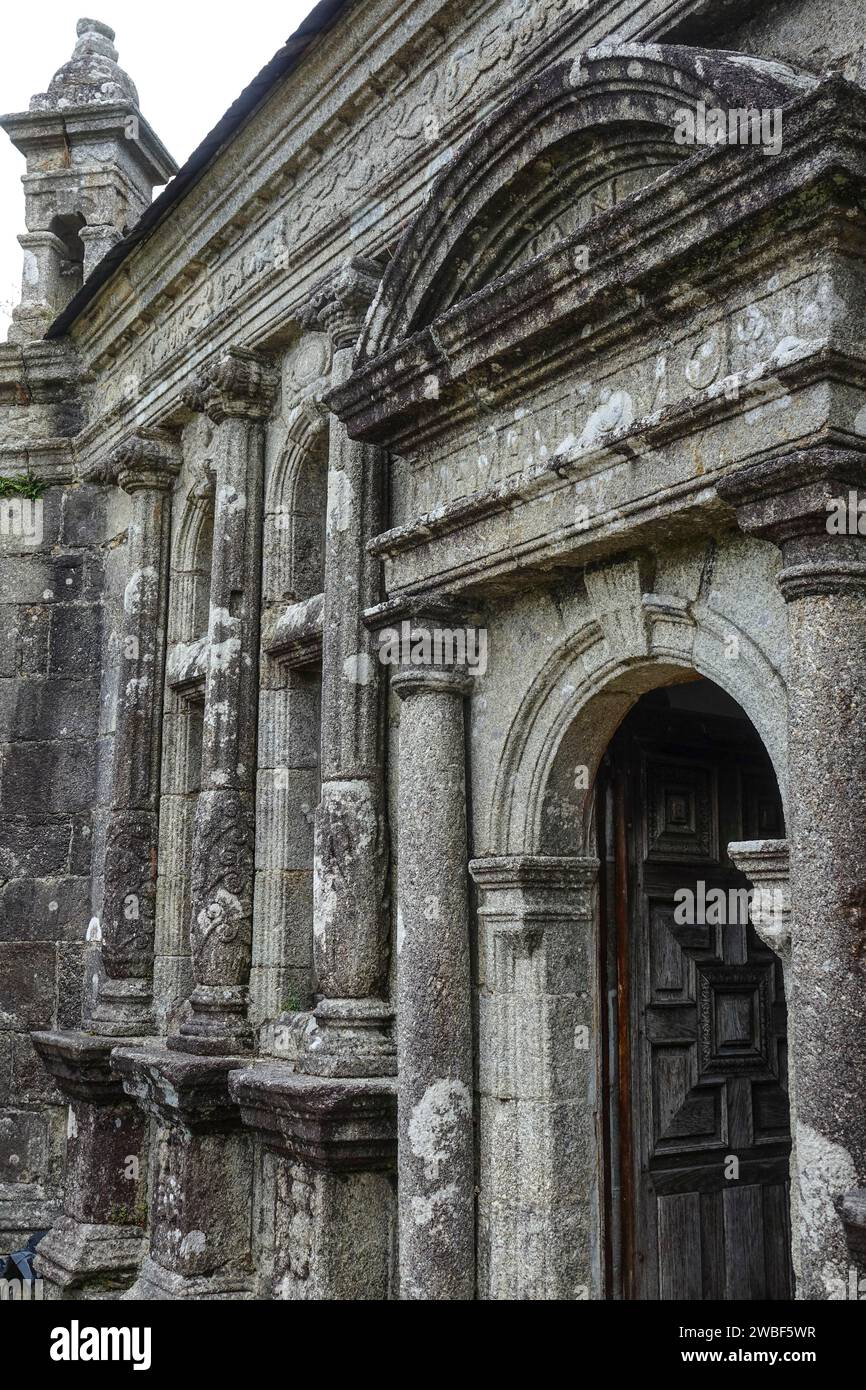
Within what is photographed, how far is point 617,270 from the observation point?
370 cm

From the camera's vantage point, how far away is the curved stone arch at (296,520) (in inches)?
253

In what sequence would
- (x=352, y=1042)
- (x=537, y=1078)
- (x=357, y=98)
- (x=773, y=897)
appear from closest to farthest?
(x=773, y=897), (x=537, y=1078), (x=352, y=1042), (x=357, y=98)

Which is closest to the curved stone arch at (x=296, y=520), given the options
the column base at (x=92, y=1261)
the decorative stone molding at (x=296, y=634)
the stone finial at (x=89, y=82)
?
the decorative stone molding at (x=296, y=634)

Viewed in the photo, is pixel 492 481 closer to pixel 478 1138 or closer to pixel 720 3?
pixel 720 3

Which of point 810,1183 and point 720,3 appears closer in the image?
point 810,1183

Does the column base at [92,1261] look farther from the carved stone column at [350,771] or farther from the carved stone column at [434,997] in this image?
the carved stone column at [434,997]

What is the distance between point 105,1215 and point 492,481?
14.2 feet

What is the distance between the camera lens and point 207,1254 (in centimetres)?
565

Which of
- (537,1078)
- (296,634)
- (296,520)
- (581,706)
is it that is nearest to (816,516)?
(581,706)

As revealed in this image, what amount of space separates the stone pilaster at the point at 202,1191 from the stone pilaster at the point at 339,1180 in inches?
25.7

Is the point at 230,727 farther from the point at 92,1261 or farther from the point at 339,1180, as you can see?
the point at 92,1261

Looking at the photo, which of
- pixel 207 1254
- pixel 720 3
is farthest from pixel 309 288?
pixel 207 1254

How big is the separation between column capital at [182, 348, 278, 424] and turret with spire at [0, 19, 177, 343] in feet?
9.36

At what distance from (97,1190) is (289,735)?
2486 mm
